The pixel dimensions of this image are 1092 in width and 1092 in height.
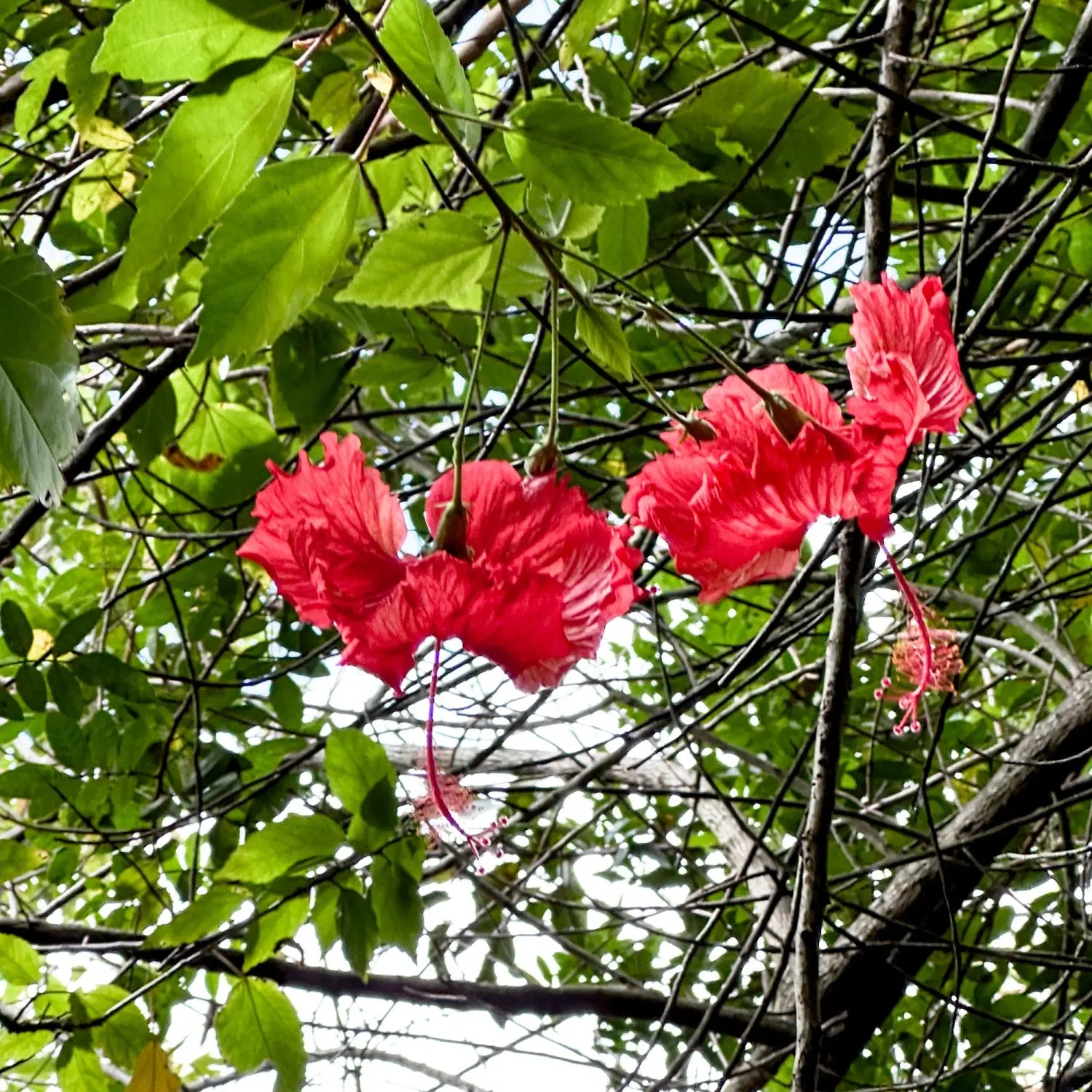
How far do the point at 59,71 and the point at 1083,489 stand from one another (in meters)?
1.05

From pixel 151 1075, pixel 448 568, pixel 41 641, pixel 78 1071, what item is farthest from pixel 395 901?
pixel 41 641

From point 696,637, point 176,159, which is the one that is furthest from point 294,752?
point 176,159

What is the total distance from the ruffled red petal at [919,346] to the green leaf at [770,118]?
0.53 metres

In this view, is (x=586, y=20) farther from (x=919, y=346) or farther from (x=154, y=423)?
(x=154, y=423)

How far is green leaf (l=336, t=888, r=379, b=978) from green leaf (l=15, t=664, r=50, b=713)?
43 centimetres

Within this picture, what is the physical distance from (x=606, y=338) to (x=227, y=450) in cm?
75

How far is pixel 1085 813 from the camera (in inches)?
71.9

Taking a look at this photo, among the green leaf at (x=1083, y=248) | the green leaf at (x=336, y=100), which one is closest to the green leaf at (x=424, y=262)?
the green leaf at (x=336, y=100)

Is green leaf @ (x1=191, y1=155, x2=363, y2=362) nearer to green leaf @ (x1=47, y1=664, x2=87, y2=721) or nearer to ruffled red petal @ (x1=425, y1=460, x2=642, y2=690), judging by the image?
ruffled red petal @ (x1=425, y1=460, x2=642, y2=690)

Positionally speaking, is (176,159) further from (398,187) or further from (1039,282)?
(1039,282)

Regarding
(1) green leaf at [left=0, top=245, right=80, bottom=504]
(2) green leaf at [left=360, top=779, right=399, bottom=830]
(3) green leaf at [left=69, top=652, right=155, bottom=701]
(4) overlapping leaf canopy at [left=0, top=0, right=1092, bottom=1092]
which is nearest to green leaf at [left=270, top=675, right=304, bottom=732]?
(4) overlapping leaf canopy at [left=0, top=0, right=1092, bottom=1092]

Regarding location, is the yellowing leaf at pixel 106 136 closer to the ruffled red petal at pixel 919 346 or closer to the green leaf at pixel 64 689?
the green leaf at pixel 64 689

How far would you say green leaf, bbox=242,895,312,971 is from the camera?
0.95m

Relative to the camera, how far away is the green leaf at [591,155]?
0.52m
